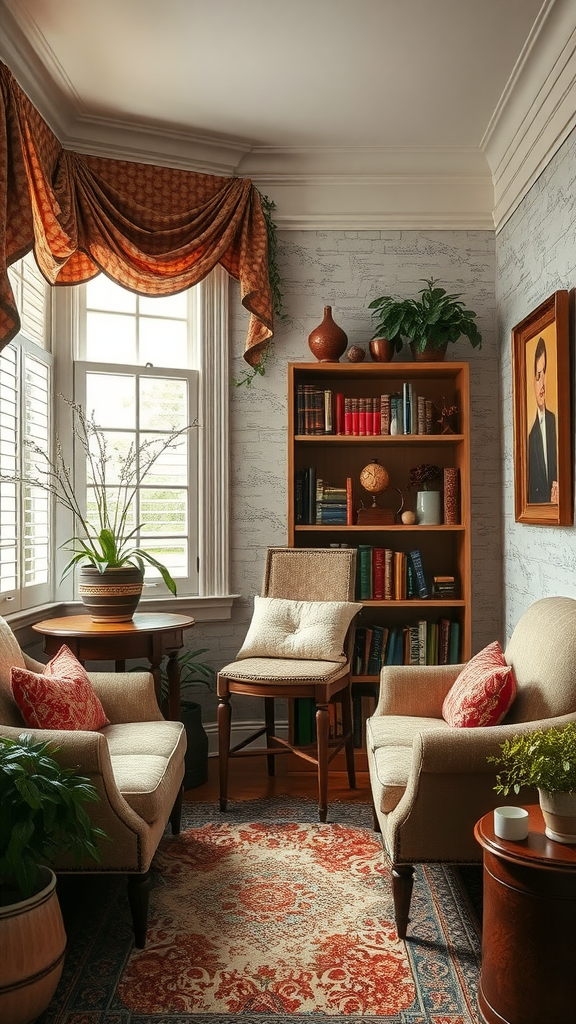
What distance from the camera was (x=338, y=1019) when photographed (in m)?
2.00

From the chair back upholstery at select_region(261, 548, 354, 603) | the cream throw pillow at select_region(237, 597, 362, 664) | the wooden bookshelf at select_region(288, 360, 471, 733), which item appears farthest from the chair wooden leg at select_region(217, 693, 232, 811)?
the wooden bookshelf at select_region(288, 360, 471, 733)

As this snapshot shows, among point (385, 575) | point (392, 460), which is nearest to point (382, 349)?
point (392, 460)

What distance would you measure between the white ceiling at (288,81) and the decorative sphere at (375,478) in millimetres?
1414

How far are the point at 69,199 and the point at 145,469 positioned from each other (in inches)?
52.2

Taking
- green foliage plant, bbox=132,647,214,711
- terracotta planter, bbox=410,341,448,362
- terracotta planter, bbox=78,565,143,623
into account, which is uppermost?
terracotta planter, bbox=410,341,448,362

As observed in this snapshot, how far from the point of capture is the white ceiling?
312 cm

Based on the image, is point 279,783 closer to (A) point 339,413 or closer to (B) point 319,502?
(B) point 319,502

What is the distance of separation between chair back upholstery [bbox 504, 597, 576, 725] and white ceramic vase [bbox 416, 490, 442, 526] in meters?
1.40

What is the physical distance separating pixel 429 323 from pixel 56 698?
8.24 ft

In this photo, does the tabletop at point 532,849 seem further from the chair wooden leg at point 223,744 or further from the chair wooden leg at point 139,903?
the chair wooden leg at point 223,744

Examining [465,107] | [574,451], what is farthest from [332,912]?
[465,107]

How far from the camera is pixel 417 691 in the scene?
3131mm

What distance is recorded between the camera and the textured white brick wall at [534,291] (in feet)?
10.3

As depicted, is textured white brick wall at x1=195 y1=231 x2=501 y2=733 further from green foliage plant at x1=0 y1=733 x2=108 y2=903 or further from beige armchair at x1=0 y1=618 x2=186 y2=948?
green foliage plant at x1=0 y1=733 x2=108 y2=903
